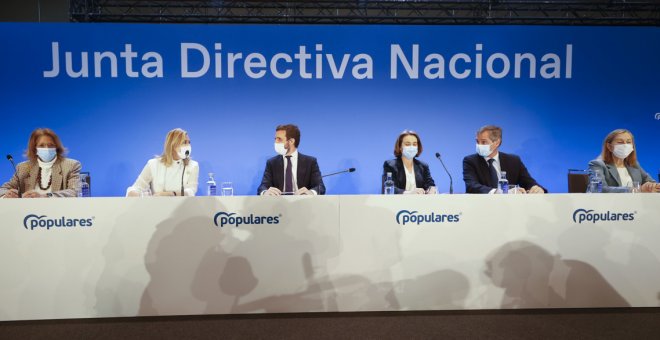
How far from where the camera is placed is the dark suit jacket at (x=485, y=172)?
163 inches

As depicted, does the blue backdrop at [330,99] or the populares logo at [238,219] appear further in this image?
the blue backdrop at [330,99]

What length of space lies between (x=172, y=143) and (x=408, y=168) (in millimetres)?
1929

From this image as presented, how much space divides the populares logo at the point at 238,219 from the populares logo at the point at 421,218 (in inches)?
26.3

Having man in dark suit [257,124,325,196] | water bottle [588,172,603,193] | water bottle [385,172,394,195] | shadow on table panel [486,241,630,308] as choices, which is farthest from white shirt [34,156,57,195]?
water bottle [588,172,603,193]

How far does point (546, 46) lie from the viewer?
→ 222 inches

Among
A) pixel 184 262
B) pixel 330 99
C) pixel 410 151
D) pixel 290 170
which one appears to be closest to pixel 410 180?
pixel 410 151

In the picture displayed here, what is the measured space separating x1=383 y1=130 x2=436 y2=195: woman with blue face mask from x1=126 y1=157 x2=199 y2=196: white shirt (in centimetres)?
157


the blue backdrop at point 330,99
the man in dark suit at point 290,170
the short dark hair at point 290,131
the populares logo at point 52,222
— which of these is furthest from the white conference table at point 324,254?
the blue backdrop at point 330,99

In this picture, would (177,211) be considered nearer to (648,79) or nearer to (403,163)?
(403,163)

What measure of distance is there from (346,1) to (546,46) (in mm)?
2482

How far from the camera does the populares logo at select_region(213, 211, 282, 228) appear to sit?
107 inches

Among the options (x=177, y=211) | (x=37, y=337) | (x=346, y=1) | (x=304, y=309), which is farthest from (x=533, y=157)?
(x=37, y=337)

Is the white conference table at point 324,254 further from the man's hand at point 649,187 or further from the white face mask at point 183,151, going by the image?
the white face mask at point 183,151

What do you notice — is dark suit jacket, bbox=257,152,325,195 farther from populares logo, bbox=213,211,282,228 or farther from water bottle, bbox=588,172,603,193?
water bottle, bbox=588,172,603,193
